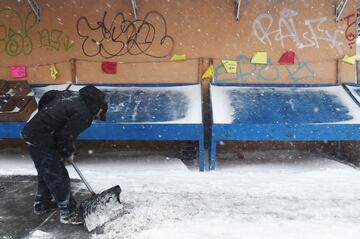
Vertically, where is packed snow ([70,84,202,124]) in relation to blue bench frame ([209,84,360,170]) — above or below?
above

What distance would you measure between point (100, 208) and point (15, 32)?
4734 mm

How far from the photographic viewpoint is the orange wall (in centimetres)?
766

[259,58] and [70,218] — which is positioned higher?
[259,58]

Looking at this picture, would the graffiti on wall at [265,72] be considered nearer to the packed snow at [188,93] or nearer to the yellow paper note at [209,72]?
the yellow paper note at [209,72]

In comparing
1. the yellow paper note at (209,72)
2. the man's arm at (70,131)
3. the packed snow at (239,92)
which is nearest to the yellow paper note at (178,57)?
the yellow paper note at (209,72)

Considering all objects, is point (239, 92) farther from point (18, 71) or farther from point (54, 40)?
point (18, 71)

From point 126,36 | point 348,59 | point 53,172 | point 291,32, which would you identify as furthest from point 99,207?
point 348,59

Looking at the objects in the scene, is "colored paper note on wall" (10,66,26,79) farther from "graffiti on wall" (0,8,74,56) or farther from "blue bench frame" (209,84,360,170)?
"blue bench frame" (209,84,360,170)

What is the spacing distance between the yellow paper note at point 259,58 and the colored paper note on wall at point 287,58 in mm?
296

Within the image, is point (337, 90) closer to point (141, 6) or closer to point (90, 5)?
point (141, 6)

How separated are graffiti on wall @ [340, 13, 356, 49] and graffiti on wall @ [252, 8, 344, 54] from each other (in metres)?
0.13

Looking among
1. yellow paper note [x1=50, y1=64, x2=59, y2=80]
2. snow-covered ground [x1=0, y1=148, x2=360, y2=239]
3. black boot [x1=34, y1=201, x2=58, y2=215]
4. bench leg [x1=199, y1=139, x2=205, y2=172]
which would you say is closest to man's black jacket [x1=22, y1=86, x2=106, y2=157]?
black boot [x1=34, y1=201, x2=58, y2=215]

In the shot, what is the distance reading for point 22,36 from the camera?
7895mm

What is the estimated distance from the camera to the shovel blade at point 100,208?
4.30 metres
